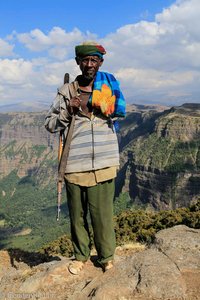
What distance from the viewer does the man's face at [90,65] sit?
627cm

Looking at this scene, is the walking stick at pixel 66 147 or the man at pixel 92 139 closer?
the man at pixel 92 139

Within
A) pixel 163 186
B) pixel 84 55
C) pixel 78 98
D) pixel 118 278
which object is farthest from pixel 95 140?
pixel 163 186

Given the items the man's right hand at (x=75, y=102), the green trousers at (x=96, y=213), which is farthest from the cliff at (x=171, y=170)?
the man's right hand at (x=75, y=102)

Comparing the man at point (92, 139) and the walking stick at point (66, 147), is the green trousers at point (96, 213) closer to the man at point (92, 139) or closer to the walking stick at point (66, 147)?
the man at point (92, 139)

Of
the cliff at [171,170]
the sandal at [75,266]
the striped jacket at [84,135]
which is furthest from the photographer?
the cliff at [171,170]

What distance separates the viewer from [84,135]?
6.51 metres

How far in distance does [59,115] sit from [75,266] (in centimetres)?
287

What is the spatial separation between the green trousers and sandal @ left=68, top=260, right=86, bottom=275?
376mm

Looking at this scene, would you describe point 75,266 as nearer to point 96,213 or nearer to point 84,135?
point 96,213

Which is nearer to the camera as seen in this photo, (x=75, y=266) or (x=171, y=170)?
(x=75, y=266)

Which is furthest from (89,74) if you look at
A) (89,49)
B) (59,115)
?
(59,115)

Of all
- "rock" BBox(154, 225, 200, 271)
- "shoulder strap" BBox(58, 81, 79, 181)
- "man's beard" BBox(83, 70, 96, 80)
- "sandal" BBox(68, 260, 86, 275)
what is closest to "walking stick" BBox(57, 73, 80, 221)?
"shoulder strap" BBox(58, 81, 79, 181)

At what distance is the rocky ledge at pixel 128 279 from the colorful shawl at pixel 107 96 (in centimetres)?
271

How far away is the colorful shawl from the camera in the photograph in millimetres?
6176
